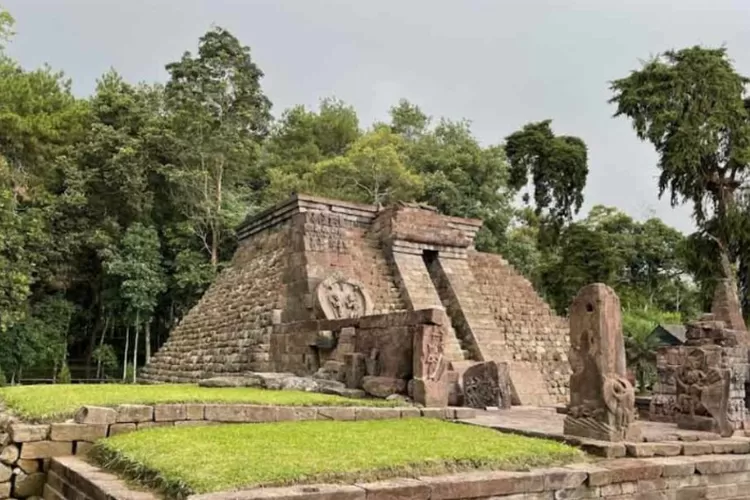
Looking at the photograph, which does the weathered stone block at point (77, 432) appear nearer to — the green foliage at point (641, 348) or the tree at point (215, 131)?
the green foliage at point (641, 348)

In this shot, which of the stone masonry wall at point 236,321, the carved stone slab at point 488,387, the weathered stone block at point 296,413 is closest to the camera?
the weathered stone block at point 296,413

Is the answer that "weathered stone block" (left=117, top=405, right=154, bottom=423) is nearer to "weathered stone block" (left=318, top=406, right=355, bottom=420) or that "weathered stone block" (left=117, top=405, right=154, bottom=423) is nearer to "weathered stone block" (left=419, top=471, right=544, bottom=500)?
"weathered stone block" (left=318, top=406, right=355, bottom=420)

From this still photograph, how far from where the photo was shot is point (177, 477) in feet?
15.3

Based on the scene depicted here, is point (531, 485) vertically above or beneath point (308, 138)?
beneath

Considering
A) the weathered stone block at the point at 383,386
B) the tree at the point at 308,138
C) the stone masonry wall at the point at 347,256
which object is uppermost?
the tree at the point at 308,138

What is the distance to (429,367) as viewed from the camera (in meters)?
9.44

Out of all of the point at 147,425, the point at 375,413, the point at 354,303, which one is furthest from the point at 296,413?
the point at 354,303

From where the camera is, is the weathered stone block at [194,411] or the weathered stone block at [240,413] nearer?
the weathered stone block at [194,411]

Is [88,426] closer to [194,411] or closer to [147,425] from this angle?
[147,425]

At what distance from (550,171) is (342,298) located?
83.4 feet

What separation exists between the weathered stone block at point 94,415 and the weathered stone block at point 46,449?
0.28 meters

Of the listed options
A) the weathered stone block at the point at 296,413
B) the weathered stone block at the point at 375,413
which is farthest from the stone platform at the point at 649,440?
the weathered stone block at the point at 296,413

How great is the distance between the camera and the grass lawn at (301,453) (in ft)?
15.4

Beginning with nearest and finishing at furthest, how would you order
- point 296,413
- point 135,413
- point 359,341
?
point 135,413 < point 296,413 < point 359,341
